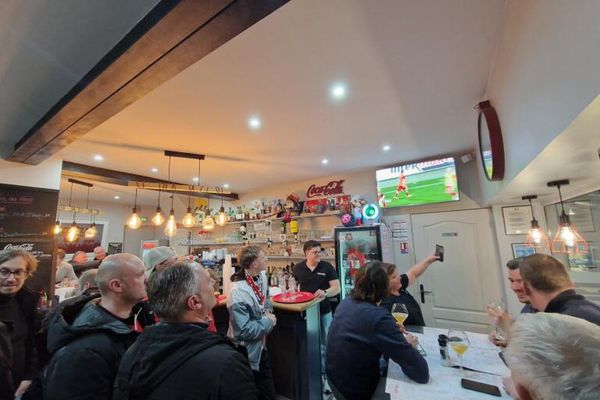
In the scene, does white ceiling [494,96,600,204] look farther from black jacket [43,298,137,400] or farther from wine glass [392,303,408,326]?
black jacket [43,298,137,400]

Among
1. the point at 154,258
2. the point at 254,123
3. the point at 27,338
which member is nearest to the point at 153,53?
the point at 254,123

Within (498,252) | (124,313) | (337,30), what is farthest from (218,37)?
(498,252)

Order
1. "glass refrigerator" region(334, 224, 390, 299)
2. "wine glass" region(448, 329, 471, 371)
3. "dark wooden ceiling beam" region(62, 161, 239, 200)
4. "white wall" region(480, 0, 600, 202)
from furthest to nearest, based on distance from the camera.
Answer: "glass refrigerator" region(334, 224, 390, 299), "dark wooden ceiling beam" region(62, 161, 239, 200), "wine glass" region(448, 329, 471, 371), "white wall" region(480, 0, 600, 202)

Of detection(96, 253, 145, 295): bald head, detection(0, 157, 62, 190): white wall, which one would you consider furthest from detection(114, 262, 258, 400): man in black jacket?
detection(0, 157, 62, 190): white wall

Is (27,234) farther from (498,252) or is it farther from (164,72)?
(498,252)

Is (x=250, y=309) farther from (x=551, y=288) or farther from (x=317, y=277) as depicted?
(x=551, y=288)

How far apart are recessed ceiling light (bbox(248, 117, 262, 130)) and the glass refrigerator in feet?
7.14

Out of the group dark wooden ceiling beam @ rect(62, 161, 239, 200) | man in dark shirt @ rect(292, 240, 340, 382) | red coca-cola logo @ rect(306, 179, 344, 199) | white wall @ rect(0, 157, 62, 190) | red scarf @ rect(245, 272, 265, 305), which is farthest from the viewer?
red coca-cola logo @ rect(306, 179, 344, 199)

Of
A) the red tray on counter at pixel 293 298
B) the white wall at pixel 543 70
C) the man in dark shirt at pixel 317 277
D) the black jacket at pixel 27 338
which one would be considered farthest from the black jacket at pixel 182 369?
the man in dark shirt at pixel 317 277

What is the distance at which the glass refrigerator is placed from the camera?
383 cm

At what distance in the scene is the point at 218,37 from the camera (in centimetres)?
115

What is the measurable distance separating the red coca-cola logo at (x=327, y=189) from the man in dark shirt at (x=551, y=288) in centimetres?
313

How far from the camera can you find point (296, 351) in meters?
2.41

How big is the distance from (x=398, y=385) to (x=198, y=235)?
19.8 ft
